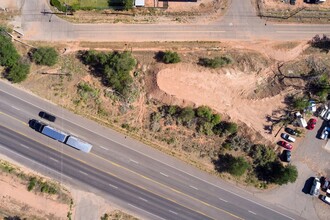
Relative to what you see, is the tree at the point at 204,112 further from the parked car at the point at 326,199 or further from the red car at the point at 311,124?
the parked car at the point at 326,199

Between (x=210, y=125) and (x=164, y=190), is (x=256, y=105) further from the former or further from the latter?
(x=164, y=190)

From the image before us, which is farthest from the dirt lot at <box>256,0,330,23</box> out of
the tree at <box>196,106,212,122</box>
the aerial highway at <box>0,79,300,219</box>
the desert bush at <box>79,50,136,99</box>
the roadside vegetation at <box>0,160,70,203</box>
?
the roadside vegetation at <box>0,160,70,203</box>

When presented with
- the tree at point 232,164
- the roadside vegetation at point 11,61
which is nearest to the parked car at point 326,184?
the tree at point 232,164

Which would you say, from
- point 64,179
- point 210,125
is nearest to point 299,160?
point 210,125

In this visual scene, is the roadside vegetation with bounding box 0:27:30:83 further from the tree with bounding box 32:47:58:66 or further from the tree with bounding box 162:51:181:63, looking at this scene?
the tree with bounding box 162:51:181:63

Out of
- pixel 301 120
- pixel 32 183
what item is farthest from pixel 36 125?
pixel 301 120

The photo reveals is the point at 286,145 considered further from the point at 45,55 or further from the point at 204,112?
the point at 45,55
